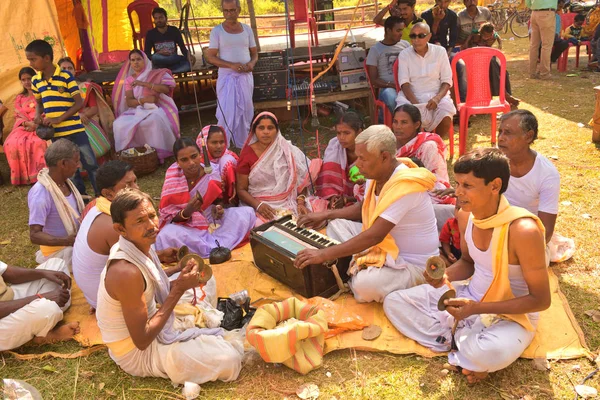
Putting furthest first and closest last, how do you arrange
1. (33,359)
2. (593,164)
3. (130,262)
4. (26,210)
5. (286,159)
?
(26,210), (593,164), (286,159), (33,359), (130,262)

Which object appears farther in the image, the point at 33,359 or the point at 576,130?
the point at 576,130

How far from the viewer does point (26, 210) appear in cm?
627

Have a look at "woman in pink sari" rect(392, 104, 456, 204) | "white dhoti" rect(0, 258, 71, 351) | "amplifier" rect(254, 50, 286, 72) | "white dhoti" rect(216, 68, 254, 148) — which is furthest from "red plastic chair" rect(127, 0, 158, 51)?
"white dhoti" rect(0, 258, 71, 351)

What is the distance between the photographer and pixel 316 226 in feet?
14.3

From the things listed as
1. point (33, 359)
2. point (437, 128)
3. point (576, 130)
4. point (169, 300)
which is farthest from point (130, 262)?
point (576, 130)

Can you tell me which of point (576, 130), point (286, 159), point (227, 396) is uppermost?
point (286, 159)

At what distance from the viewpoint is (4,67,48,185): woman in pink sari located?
6895mm

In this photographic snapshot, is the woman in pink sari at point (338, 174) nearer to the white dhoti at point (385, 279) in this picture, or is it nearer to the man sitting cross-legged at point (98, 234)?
the white dhoti at point (385, 279)

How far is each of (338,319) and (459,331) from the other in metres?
0.84

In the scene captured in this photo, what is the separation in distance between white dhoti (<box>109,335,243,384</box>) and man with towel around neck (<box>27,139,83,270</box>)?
1675 mm

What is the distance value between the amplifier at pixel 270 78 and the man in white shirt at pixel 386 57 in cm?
140

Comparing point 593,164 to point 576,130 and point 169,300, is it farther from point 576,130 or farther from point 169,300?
point 169,300

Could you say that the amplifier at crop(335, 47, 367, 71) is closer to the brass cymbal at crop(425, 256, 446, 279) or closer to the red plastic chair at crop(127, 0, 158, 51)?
the red plastic chair at crop(127, 0, 158, 51)

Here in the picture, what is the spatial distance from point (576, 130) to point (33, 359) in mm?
7021
